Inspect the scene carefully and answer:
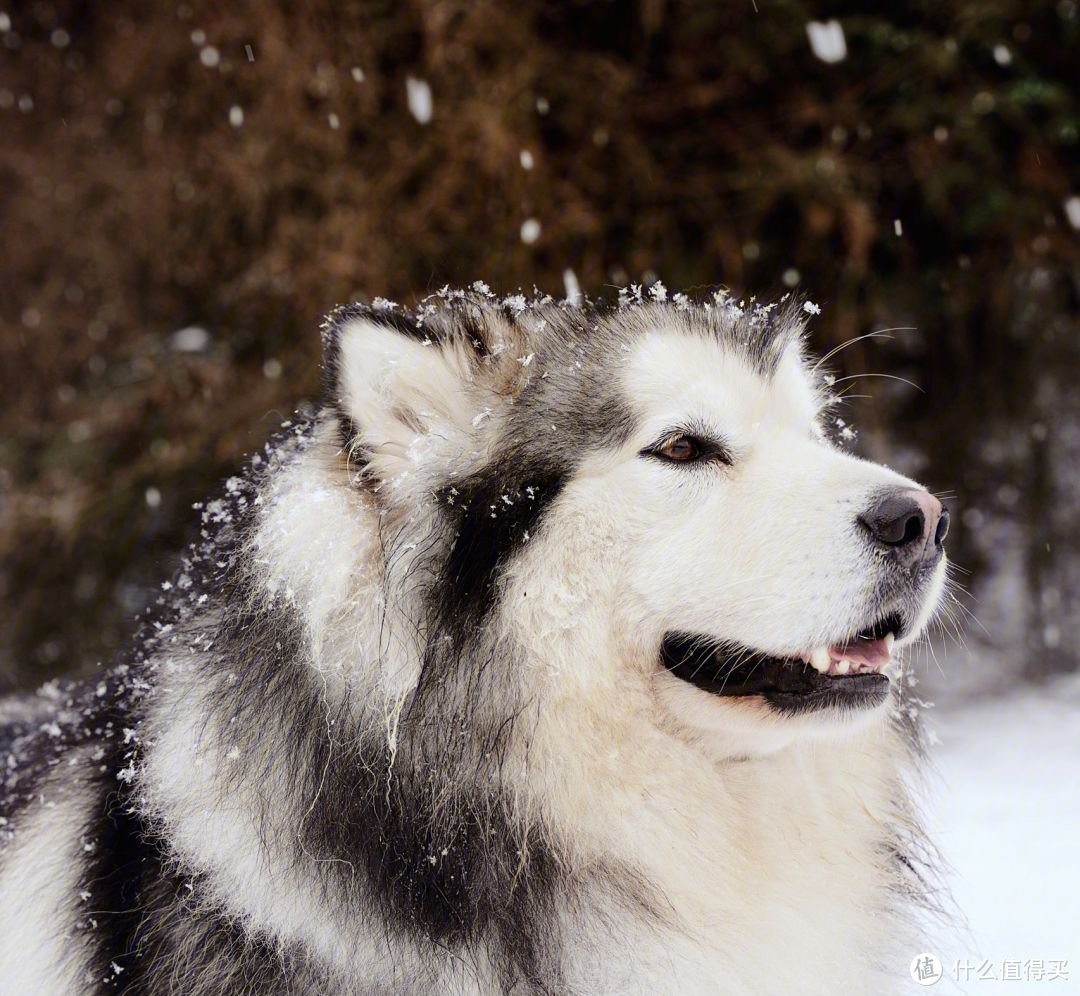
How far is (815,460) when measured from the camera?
6.25 feet

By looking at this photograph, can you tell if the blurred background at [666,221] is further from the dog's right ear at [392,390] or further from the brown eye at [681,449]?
the dog's right ear at [392,390]

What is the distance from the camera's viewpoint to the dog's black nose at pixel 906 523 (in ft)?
5.72

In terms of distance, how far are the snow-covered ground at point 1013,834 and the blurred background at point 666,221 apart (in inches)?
5.8

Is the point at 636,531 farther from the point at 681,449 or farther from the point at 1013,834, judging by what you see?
the point at 1013,834

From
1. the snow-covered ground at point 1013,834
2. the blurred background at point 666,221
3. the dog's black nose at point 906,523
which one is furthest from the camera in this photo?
the blurred background at point 666,221

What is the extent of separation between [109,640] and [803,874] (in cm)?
524

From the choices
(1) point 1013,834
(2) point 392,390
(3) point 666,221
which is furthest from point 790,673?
(3) point 666,221

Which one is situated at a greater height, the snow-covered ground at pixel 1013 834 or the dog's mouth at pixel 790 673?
the dog's mouth at pixel 790 673

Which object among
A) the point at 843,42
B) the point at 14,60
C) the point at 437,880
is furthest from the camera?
the point at 14,60

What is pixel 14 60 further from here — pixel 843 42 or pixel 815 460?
pixel 815 460

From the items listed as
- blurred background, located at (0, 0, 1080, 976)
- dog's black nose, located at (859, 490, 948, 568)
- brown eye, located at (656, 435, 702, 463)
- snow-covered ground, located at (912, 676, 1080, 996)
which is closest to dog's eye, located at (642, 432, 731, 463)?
brown eye, located at (656, 435, 702, 463)

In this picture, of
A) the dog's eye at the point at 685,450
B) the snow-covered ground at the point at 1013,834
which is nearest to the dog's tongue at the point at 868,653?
the dog's eye at the point at 685,450

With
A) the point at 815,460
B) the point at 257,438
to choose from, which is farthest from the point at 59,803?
the point at 257,438

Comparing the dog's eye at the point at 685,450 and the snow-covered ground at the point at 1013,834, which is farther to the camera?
the snow-covered ground at the point at 1013,834
